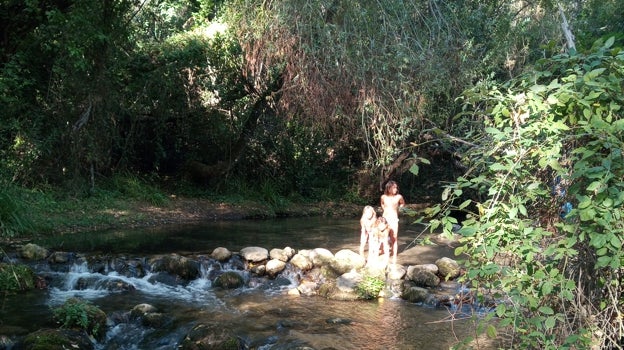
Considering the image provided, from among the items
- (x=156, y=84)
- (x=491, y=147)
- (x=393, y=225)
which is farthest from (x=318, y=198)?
(x=491, y=147)

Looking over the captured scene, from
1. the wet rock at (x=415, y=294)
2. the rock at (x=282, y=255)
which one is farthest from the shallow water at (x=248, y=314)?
the rock at (x=282, y=255)

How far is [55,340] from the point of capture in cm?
649

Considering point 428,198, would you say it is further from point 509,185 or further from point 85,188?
point 509,185

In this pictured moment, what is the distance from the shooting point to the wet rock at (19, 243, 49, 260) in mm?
10414

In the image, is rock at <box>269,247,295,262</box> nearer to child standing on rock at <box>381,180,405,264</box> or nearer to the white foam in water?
the white foam in water

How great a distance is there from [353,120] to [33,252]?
20.0 feet

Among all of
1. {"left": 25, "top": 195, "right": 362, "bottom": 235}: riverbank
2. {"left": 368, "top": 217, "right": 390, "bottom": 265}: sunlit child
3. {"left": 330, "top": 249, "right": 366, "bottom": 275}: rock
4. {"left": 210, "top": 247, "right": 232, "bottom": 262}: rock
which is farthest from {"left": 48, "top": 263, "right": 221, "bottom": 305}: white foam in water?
{"left": 25, "top": 195, "right": 362, "bottom": 235}: riverbank

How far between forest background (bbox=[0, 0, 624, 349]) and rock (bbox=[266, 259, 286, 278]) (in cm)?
235

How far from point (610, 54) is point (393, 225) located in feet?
24.0

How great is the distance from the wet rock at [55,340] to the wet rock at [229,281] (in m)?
3.05

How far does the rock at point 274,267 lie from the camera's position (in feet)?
33.6

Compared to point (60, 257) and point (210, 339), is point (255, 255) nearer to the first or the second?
point (60, 257)

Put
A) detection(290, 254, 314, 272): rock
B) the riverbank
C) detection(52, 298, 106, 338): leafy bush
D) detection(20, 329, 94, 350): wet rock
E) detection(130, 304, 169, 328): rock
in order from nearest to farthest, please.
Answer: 1. detection(20, 329, 94, 350): wet rock
2. detection(52, 298, 106, 338): leafy bush
3. detection(130, 304, 169, 328): rock
4. detection(290, 254, 314, 272): rock
5. the riverbank

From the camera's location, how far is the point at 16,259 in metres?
10.3
